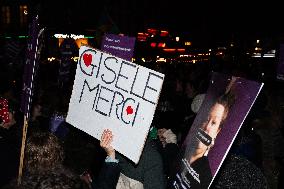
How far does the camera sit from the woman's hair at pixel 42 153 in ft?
10.00

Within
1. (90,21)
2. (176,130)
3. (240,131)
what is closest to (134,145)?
(240,131)

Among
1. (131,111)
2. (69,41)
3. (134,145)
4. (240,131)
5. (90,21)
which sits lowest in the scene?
(90,21)

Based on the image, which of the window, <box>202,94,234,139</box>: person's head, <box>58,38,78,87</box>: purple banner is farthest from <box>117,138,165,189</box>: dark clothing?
the window

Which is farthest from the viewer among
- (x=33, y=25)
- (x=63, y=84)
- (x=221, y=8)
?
(x=221, y=8)

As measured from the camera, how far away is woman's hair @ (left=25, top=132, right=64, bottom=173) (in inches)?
120

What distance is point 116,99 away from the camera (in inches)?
132

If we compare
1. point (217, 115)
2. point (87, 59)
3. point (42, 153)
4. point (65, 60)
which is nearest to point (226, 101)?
point (217, 115)

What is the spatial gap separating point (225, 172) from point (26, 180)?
137cm

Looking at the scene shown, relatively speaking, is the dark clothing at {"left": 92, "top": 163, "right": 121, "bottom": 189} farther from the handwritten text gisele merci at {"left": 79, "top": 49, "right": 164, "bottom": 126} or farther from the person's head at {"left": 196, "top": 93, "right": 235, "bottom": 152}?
the person's head at {"left": 196, "top": 93, "right": 235, "bottom": 152}

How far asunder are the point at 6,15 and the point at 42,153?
110 ft

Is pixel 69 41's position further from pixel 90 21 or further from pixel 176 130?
pixel 90 21

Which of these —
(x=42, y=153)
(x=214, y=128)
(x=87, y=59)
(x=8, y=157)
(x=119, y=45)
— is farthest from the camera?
(x=119, y=45)

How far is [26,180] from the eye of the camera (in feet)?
9.42

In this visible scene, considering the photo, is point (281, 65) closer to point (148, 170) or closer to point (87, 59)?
point (87, 59)
